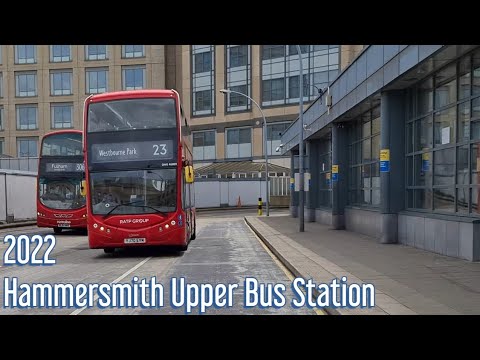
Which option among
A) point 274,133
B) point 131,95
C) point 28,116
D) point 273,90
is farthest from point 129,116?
point 28,116

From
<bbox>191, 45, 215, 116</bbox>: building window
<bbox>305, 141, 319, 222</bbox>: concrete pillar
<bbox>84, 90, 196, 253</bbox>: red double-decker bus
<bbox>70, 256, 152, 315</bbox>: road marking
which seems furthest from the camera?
<bbox>191, 45, 215, 116</bbox>: building window

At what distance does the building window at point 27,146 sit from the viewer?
63.2 meters

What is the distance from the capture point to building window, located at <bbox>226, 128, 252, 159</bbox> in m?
55.8

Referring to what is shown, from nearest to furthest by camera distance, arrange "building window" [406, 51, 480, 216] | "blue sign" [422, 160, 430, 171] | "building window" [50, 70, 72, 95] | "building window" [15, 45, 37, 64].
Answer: "building window" [406, 51, 480, 216], "blue sign" [422, 160, 430, 171], "building window" [15, 45, 37, 64], "building window" [50, 70, 72, 95]

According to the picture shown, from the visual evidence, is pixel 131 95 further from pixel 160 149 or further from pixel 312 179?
pixel 312 179

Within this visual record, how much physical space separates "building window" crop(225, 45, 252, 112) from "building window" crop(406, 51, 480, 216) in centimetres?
4174

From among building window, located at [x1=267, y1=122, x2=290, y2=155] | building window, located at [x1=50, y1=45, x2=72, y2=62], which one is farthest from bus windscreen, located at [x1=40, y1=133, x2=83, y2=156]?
building window, located at [x1=50, y1=45, x2=72, y2=62]

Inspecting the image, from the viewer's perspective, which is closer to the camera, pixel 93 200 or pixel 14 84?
pixel 93 200

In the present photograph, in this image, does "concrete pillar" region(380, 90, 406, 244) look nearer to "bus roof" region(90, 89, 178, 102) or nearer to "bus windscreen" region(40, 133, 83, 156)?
"bus roof" region(90, 89, 178, 102)

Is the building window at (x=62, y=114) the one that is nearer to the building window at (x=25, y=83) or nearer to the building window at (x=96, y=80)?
the building window at (x=25, y=83)
